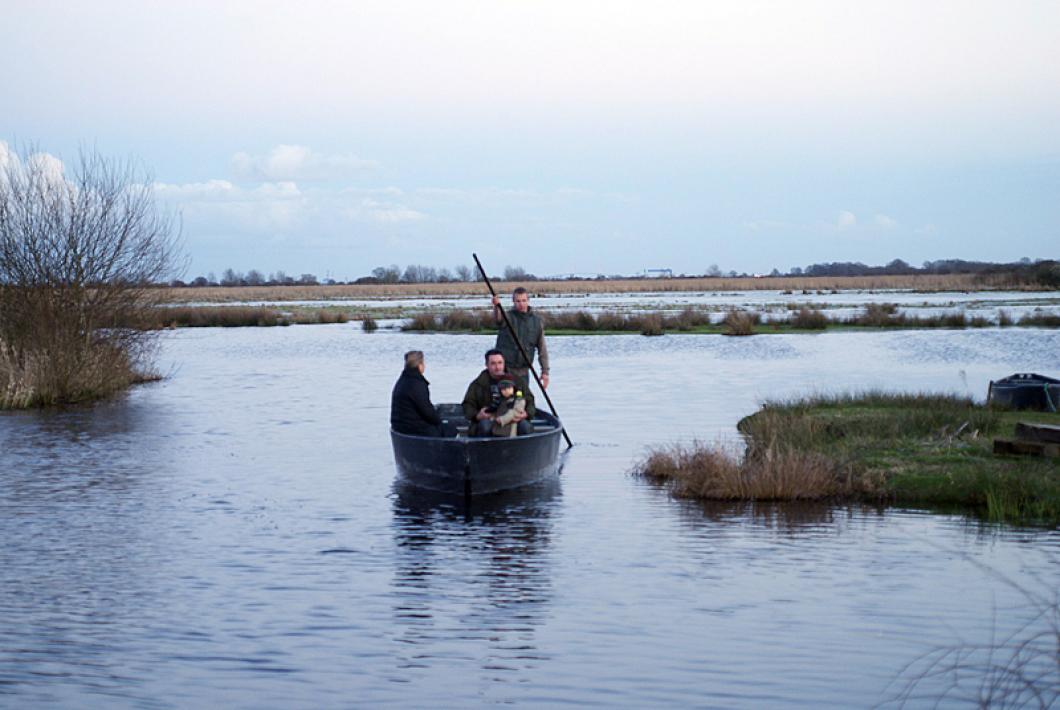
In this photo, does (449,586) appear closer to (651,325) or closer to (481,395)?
(481,395)

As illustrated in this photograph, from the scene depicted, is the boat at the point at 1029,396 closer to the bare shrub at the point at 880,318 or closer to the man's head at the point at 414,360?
the man's head at the point at 414,360

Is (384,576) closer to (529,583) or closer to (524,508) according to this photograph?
(529,583)

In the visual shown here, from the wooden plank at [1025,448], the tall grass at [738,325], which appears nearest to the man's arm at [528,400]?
the wooden plank at [1025,448]

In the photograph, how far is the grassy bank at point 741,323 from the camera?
56969 mm

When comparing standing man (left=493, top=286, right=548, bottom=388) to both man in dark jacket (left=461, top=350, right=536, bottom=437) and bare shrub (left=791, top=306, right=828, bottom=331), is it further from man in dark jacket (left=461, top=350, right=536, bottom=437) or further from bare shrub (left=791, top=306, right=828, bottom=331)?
bare shrub (left=791, top=306, right=828, bottom=331)

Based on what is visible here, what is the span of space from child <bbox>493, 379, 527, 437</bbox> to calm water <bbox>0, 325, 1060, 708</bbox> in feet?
3.42

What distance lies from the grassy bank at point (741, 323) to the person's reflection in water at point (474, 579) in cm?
4122

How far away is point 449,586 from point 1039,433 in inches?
326

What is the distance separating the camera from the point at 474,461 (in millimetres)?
15648

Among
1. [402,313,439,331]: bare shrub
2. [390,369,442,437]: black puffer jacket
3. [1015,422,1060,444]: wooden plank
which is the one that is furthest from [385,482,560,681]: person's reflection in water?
[402,313,439,331]: bare shrub

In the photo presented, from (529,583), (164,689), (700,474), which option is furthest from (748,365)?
(164,689)

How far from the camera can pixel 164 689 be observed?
847cm

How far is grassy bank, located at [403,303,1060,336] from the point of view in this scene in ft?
187

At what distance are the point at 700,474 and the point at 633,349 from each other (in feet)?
109
